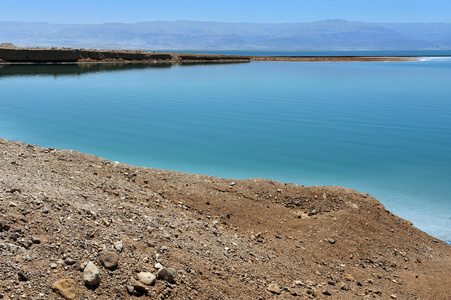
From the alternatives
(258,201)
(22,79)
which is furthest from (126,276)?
(22,79)

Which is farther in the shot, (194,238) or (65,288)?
(194,238)

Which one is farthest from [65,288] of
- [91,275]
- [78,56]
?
A: [78,56]

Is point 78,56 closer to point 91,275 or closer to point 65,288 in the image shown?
point 91,275

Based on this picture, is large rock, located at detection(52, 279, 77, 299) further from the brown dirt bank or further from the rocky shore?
the rocky shore

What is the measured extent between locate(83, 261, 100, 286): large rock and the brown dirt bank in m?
0.04

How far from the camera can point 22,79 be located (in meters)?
37.7

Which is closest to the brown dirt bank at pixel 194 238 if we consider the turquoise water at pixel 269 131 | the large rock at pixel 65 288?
the large rock at pixel 65 288

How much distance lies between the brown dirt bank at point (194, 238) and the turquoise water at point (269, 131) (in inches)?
→ 126

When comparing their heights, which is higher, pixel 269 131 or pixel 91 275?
pixel 91 275

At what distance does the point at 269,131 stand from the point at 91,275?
1621 cm

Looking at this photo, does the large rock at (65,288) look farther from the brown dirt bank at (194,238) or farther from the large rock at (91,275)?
the large rock at (91,275)

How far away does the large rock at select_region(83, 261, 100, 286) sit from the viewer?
4.44 m

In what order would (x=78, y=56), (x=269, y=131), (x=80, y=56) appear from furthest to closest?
1. (x=80, y=56)
2. (x=78, y=56)
3. (x=269, y=131)

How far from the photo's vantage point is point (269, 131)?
20.1 metres
